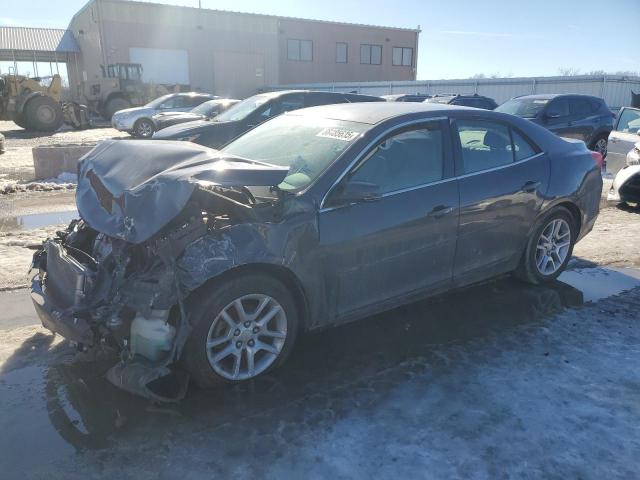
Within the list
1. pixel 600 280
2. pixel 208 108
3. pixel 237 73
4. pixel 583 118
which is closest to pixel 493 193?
pixel 600 280

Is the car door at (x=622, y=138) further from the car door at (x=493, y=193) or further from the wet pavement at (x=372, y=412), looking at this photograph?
the wet pavement at (x=372, y=412)

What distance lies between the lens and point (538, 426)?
283 centimetres

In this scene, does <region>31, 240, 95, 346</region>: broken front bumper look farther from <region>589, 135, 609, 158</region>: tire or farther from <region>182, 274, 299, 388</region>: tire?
<region>589, 135, 609, 158</region>: tire

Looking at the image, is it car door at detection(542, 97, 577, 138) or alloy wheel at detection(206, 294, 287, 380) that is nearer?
alloy wheel at detection(206, 294, 287, 380)

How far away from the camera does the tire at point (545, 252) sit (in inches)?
183

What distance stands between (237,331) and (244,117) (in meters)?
6.61

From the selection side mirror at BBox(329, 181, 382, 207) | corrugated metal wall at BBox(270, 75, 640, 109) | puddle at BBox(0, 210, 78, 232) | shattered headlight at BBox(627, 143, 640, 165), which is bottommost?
puddle at BBox(0, 210, 78, 232)

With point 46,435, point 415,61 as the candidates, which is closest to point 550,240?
point 46,435

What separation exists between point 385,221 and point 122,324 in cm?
182

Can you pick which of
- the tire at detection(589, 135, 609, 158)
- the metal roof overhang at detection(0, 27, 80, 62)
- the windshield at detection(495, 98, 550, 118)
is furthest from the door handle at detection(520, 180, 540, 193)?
the metal roof overhang at detection(0, 27, 80, 62)

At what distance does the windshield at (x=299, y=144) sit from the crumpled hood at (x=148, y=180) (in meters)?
0.35

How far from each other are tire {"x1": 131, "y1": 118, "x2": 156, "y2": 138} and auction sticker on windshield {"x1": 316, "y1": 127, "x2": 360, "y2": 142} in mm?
16927

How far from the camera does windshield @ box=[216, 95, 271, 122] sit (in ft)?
30.3

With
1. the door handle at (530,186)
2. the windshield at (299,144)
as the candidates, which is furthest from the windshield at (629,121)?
the windshield at (299,144)
